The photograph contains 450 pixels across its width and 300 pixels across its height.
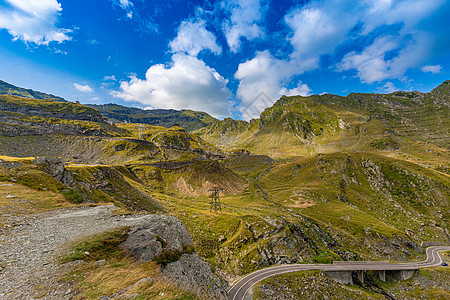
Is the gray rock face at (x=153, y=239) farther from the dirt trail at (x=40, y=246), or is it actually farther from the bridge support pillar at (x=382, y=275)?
the bridge support pillar at (x=382, y=275)

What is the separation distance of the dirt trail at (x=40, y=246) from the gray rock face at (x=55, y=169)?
17719 millimetres

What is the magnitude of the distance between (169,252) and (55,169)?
3338 cm

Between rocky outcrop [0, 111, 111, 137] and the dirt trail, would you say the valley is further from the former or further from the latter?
the dirt trail

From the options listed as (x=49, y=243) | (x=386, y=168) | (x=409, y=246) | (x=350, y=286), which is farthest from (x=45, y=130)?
(x=386, y=168)

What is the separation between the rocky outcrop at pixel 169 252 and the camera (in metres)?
14.5

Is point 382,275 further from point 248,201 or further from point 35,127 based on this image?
point 35,127

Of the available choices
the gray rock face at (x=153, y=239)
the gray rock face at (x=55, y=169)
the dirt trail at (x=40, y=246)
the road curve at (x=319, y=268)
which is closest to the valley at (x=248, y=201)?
the gray rock face at (x=55, y=169)

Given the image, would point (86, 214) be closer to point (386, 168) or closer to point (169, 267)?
point (169, 267)

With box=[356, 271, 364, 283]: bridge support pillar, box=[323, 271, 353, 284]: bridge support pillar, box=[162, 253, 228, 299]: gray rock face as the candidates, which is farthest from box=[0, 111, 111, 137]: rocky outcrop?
box=[356, 271, 364, 283]: bridge support pillar

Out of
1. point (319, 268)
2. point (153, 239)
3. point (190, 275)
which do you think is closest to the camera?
point (153, 239)

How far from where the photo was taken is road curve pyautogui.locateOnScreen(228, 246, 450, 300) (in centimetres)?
3976

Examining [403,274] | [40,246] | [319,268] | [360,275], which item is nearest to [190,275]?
[40,246]

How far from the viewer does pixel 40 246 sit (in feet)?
39.0

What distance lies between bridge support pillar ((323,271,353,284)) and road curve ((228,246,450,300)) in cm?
105
